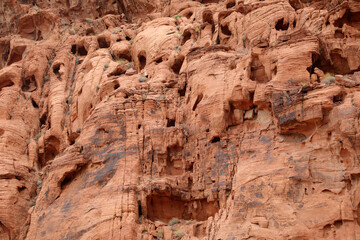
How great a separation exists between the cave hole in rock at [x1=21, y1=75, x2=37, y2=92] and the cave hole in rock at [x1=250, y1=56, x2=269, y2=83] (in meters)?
22.2

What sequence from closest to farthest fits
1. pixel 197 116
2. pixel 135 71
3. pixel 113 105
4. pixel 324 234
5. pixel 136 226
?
pixel 324 234 → pixel 136 226 → pixel 197 116 → pixel 113 105 → pixel 135 71

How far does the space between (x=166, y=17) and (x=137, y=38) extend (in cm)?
336

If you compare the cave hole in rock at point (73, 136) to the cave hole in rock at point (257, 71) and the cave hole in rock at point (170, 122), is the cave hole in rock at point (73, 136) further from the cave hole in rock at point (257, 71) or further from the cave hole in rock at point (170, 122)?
the cave hole in rock at point (257, 71)

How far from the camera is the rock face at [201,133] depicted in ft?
74.2

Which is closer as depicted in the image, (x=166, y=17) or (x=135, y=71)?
(x=135, y=71)

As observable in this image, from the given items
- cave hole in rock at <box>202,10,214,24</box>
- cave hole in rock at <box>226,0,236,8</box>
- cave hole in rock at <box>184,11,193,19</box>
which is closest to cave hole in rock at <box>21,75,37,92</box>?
cave hole in rock at <box>184,11,193,19</box>

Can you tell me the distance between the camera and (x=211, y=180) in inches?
1063

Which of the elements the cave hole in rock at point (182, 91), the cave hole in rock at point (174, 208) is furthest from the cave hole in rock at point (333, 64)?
the cave hole in rock at point (174, 208)

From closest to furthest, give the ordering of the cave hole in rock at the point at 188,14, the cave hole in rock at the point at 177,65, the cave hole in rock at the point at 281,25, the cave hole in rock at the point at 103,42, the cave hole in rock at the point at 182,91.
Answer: the cave hole in rock at the point at 182,91 → the cave hole in rock at the point at 281,25 → the cave hole in rock at the point at 177,65 → the cave hole in rock at the point at 188,14 → the cave hole in rock at the point at 103,42

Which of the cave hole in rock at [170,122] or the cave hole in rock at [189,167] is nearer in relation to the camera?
the cave hole in rock at [189,167]

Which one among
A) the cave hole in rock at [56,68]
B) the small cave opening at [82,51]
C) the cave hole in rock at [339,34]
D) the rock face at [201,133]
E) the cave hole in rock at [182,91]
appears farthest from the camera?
the small cave opening at [82,51]

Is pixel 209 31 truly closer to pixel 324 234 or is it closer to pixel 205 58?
pixel 205 58

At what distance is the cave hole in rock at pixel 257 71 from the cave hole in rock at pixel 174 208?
737 cm

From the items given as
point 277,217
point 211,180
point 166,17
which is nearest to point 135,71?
point 166,17
